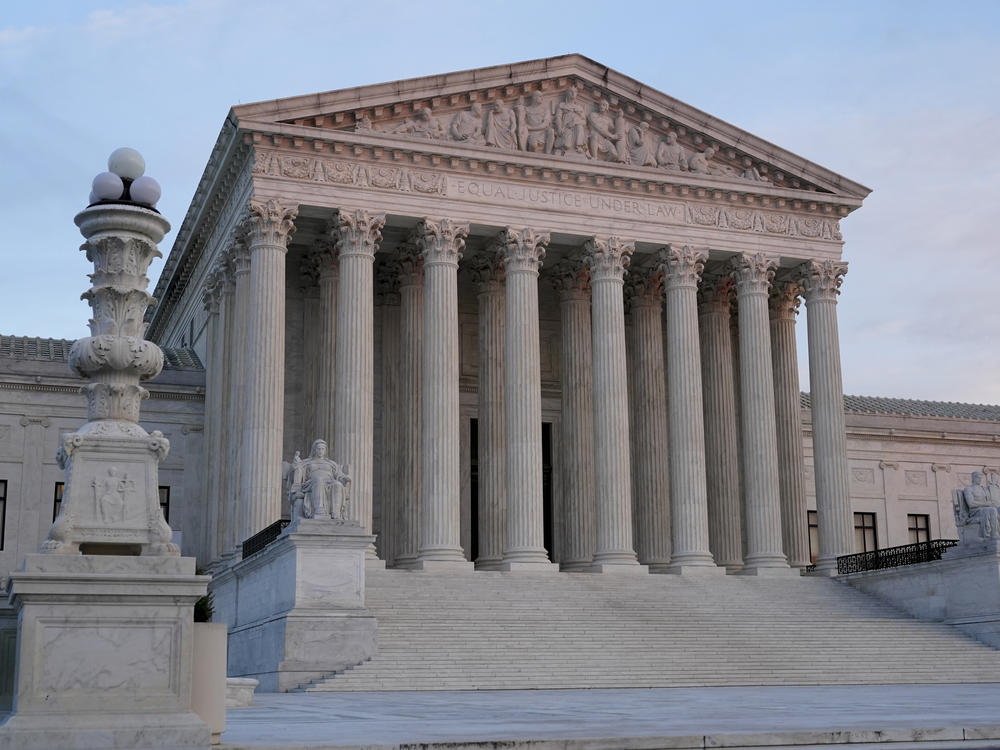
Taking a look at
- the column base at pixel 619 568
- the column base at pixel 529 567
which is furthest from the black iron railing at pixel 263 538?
the column base at pixel 619 568

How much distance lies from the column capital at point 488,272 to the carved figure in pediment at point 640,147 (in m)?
5.95

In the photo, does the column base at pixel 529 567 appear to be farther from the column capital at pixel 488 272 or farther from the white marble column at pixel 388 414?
the column capital at pixel 488 272

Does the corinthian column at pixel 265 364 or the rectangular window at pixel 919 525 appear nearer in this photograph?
the corinthian column at pixel 265 364

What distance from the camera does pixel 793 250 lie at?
44.9 m

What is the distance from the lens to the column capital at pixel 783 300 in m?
47.8

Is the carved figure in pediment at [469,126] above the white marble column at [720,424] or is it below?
above

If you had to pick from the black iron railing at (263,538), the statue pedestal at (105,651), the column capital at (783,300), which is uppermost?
the column capital at (783,300)

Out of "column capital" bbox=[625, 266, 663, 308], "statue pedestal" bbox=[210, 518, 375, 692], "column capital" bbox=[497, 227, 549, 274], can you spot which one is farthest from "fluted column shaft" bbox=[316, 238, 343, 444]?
"column capital" bbox=[625, 266, 663, 308]

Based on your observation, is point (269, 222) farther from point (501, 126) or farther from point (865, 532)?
point (865, 532)

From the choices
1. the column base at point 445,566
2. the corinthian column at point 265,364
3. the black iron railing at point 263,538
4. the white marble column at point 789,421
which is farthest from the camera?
the white marble column at point 789,421

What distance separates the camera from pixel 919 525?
55312 millimetres

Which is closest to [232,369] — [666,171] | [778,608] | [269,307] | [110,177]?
[269,307]

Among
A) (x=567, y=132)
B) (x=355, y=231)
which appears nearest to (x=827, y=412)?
(x=567, y=132)

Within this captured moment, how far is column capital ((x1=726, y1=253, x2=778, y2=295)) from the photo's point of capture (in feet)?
145
